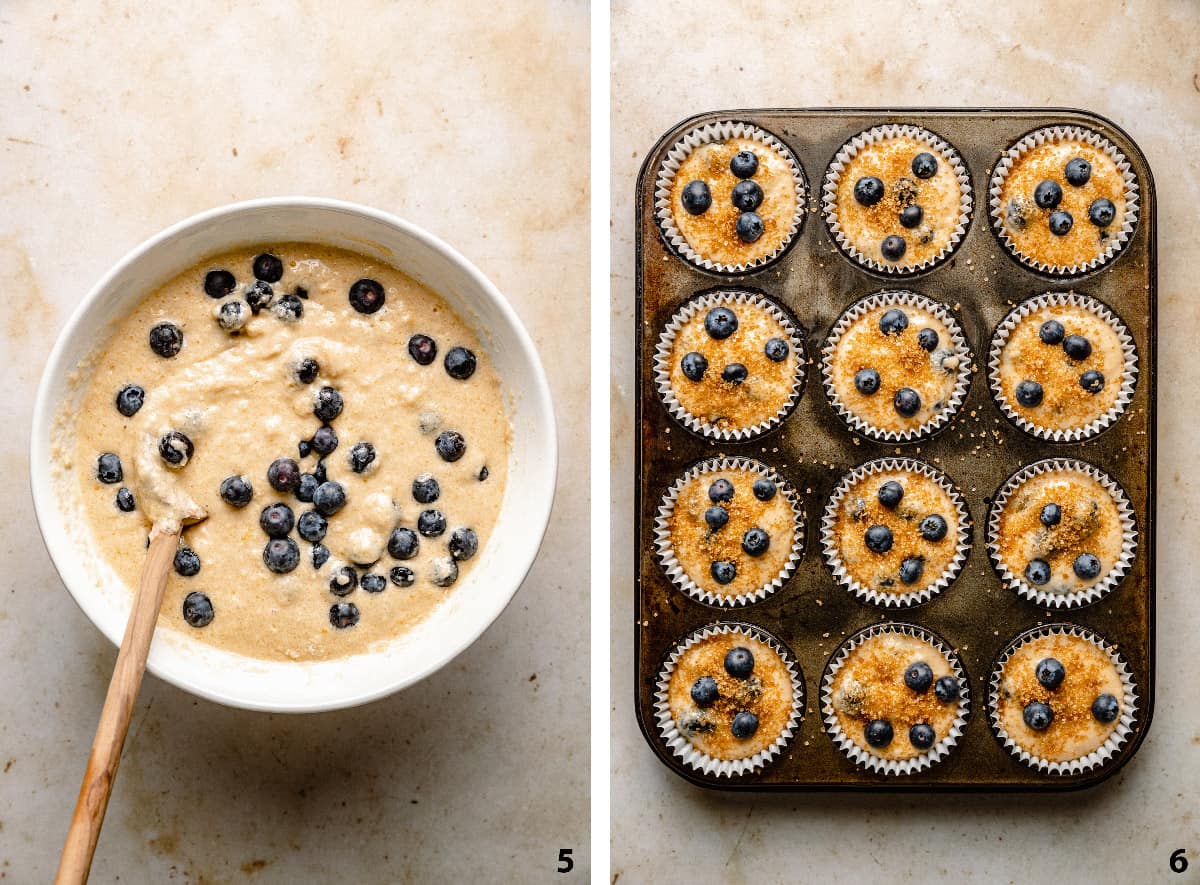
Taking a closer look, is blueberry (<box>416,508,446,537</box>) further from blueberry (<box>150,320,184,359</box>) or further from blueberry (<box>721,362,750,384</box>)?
blueberry (<box>721,362,750,384</box>)

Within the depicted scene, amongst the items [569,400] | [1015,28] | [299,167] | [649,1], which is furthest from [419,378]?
[1015,28]

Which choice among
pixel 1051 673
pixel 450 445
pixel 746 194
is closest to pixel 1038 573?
pixel 1051 673

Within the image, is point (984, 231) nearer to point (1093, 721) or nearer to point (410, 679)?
point (1093, 721)

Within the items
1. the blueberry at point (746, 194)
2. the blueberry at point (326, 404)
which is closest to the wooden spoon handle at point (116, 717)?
the blueberry at point (326, 404)

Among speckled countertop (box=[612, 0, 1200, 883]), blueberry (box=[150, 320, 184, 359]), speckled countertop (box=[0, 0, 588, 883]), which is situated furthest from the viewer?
speckled countertop (box=[612, 0, 1200, 883])

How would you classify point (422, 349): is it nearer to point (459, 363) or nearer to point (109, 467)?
point (459, 363)

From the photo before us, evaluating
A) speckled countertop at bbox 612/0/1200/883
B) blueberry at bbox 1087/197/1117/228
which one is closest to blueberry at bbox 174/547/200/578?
speckled countertop at bbox 612/0/1200/883
